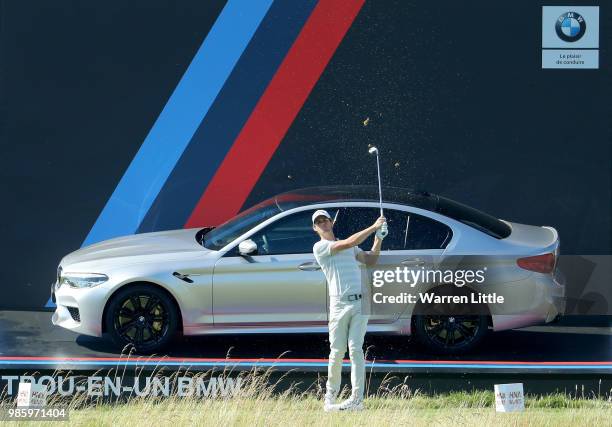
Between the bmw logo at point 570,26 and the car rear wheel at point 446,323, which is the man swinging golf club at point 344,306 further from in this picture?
the bmw logo at point 570,26

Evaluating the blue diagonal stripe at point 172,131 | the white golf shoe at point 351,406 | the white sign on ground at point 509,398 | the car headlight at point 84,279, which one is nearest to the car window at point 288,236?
the car headlight at point 84,279

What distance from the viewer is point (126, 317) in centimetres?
984

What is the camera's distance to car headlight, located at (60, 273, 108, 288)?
32.3 ft

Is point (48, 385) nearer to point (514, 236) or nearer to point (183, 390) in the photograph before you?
point (183, 390)

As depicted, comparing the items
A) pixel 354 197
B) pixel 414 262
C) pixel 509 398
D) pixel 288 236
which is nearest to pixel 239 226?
pixel 288 236

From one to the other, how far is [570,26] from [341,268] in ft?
18.5

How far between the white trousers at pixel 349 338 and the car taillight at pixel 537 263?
2.18 m

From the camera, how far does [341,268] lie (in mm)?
8211

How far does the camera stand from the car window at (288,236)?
32.5ft

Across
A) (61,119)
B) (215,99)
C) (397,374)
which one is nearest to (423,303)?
(397,374)

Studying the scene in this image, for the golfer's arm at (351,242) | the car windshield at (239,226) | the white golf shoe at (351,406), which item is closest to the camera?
the golfer's arm at (351,242)

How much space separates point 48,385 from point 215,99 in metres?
4.64

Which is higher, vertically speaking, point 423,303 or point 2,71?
point 2,71

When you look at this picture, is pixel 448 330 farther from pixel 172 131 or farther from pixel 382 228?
pixel 172 131
